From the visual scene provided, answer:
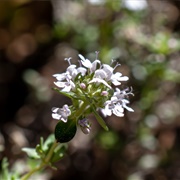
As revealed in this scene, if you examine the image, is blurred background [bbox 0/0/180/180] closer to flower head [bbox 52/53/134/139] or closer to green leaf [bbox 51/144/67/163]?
green leaf [bbox 51/144/67/163]

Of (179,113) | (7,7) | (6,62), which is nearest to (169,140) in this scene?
(179,113)

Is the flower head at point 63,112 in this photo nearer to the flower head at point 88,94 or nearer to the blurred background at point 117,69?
the flower head at point 88,94

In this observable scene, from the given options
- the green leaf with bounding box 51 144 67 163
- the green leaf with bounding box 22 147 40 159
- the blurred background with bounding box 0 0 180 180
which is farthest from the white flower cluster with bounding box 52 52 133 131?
the blurred background with bounding box 0 0 180 180

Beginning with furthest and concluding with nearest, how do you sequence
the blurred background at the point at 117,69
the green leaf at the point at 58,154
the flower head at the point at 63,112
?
the blurred background at the point at 117,69
the green leaf at the point at 58,154
the flower head at the point at 63,112

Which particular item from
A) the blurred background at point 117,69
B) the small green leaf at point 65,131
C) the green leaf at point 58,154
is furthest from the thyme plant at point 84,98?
the blurred background at point 117,69

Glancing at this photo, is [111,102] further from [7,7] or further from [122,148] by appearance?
[7,7]
